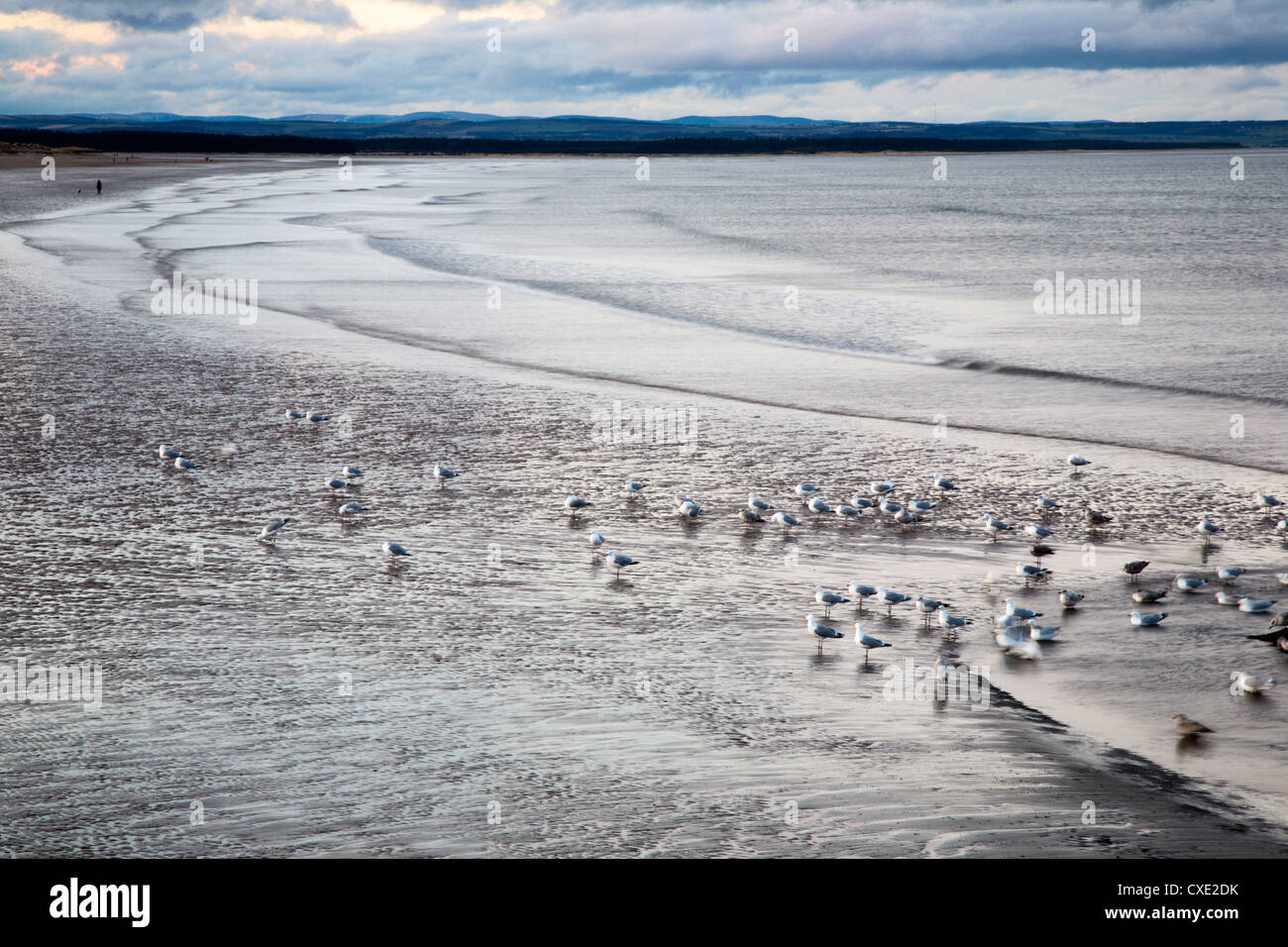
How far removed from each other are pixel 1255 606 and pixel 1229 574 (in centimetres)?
63

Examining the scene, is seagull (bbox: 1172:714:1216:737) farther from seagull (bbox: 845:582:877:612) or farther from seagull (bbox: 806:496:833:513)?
seagull (bbox: 806:496:833:513)

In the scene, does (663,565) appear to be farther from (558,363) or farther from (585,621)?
(558,363)

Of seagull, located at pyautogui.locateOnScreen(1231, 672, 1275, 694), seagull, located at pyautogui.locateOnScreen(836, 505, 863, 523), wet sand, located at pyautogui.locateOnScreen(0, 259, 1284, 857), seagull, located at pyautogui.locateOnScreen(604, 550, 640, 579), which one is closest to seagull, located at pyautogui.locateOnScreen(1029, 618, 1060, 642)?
wet sand, located at pyautogui.locateOnScreen(0, 259, 1284, 857)

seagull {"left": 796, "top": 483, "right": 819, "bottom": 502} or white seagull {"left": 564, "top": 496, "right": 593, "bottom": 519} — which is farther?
Result: seagull {"left": 796, "top": 483, "right": 819, "bottom": 502}

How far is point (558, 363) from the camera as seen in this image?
2203 cm

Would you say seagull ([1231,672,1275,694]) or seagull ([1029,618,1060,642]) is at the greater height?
seagull ([1029,618,1060,642])

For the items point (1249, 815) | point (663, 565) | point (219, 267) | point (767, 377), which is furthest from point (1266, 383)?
point (219, 267)

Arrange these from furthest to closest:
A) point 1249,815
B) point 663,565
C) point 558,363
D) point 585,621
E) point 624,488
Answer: point 558,363 < point 624,488 < point 663,565 < point 585,621 < point 1249,815

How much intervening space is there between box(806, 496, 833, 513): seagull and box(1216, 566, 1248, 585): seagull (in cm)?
401

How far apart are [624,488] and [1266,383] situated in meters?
13.3

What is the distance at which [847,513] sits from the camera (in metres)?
12.7

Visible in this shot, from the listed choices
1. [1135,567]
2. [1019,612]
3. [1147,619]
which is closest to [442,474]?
[1019,612]

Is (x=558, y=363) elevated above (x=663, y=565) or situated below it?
above

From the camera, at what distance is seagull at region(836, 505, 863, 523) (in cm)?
1266
